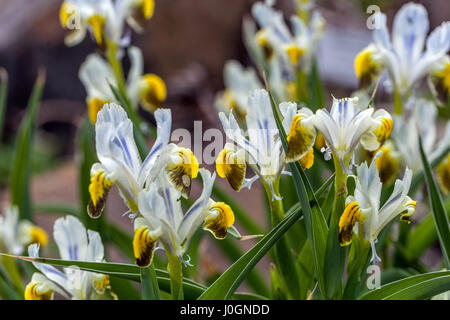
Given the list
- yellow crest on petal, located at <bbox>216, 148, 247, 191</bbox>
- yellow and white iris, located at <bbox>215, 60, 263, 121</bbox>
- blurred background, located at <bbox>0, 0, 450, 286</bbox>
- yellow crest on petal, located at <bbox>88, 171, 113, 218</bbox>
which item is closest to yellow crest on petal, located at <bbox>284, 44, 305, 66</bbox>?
yellow and white iris, located at <bbox>215, 60, 263, 121</bbox>

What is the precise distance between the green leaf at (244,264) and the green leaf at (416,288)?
0.16m

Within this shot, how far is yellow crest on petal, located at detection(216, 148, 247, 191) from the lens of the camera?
75 cm

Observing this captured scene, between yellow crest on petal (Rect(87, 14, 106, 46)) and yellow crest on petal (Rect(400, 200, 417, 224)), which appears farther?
yellow crest on petal (Rect(87, 14, 106, 46))

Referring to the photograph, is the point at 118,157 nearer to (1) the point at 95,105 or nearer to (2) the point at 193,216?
(2) the point at 193,216

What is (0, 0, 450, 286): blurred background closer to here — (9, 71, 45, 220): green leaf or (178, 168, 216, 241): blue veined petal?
(9, 71, 45, 220): green leaf

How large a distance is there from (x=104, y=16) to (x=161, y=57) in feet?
8.34

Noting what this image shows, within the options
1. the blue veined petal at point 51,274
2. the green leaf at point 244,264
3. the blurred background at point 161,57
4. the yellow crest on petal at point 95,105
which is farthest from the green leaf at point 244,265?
the blurred background at point 161,57

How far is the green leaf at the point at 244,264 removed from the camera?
723 millimetres

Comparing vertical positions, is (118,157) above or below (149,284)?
above

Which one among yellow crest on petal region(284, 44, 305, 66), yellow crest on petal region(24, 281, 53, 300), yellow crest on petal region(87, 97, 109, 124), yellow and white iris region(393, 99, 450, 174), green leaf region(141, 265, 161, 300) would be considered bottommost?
green leaf region(141, 265, 161, 300)

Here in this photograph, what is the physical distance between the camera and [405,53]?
3.58ft

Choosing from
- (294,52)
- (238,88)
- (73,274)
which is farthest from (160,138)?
(238,88)

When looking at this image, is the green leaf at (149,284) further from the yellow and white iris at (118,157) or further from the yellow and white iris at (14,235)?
the yellow and white iris at (14,235)

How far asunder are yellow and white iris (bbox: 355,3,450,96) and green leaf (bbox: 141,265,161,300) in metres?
0.57
